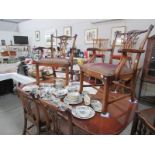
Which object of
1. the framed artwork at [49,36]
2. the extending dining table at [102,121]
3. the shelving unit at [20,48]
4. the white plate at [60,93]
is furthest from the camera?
the shelving unit at [20,48]

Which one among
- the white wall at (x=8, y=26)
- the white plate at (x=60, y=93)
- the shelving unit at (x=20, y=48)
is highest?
the white wall at (x=8, y=26)

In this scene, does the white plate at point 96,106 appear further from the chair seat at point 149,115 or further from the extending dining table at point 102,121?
the chair seat at point 149,115

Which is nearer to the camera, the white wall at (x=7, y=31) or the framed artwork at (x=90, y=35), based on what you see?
the framed artwork at (x=90, y=35)

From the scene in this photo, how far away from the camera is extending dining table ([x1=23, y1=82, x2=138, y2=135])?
91 cm

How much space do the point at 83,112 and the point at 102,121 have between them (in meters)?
0.17

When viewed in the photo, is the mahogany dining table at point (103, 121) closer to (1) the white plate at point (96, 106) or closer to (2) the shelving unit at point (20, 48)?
(1) the white plate at point (96, 106)

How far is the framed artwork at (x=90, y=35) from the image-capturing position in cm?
371

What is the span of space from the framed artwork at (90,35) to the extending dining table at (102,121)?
2.88m

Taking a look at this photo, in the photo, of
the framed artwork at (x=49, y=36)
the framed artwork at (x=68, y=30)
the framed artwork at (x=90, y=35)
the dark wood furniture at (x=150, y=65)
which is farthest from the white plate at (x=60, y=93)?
the framed artwork at (x=49, y=36)

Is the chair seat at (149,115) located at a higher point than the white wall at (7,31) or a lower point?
lower

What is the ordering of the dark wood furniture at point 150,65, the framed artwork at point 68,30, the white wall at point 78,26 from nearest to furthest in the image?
the dark wood furniture at point 150,65 < the white wall at point 78,26 < the framed artwork at point 68,30

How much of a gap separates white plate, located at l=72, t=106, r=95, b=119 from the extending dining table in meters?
0.03

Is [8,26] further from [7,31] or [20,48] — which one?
[20,48]
